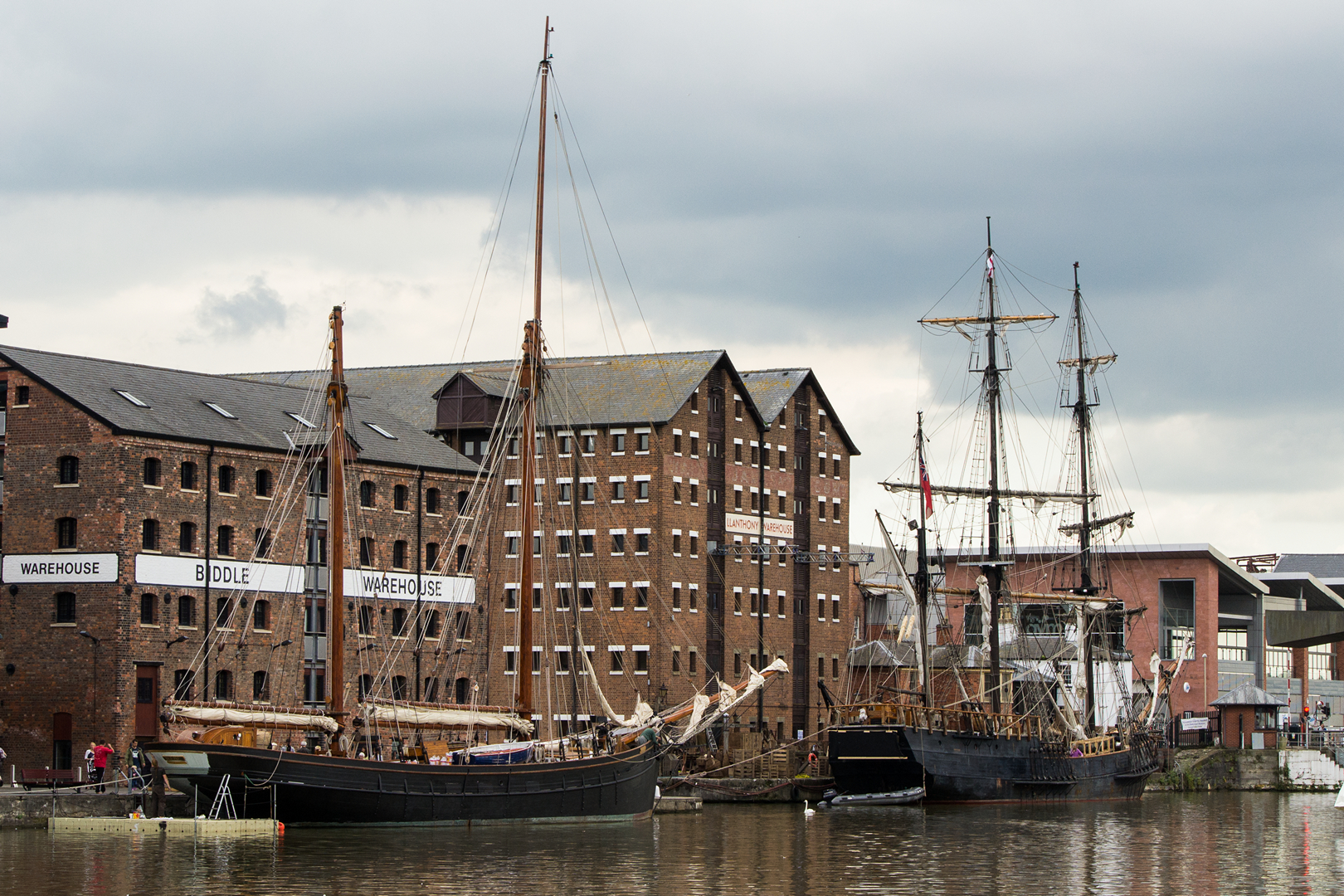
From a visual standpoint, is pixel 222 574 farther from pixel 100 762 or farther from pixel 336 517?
pixel 336 517

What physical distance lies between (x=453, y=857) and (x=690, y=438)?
5292 cm

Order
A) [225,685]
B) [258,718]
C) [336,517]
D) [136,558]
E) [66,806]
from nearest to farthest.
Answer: [66,806]
[258,718]
[336,517]
[136,558]
[225,685]

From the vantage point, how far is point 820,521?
379ft

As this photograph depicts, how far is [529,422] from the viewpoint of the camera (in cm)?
7406

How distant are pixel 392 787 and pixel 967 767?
34.7 meters

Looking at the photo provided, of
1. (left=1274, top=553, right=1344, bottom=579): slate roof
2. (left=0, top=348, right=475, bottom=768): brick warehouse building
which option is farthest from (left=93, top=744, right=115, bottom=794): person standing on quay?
(left=1274, top=553, right=1344, bottom=579): slate roof

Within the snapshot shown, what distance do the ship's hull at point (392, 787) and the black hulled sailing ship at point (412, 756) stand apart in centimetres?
4

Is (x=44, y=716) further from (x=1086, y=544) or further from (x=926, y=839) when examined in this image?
(x=1086, y=544)

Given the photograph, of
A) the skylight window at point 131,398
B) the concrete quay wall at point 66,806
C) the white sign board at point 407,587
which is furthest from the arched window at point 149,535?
the concrete quay wall at point 66,806

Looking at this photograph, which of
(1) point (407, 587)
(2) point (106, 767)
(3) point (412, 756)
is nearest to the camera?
(3) point (412, 756)

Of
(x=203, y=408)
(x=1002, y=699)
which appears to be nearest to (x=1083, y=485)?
(x=1002, y=699)

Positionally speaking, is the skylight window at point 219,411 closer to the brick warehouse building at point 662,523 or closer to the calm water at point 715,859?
the brick warehouse building at point 662,523

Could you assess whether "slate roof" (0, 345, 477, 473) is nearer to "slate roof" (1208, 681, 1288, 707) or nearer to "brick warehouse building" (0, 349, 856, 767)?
"brick warehouse building" (0, 349, 856, 767)

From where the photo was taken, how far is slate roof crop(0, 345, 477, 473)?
8006 centimetres
